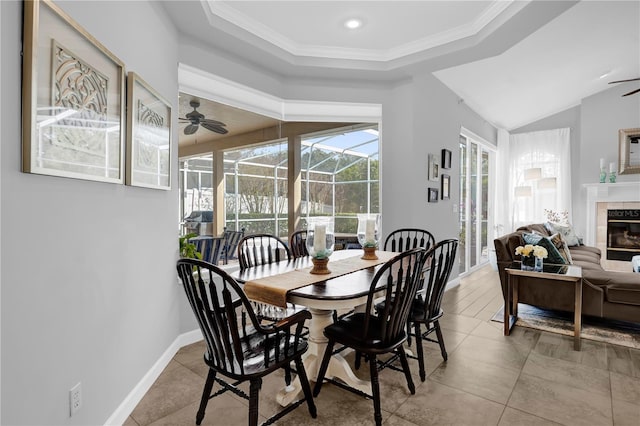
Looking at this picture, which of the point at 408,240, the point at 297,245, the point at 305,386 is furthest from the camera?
the point at 408,240

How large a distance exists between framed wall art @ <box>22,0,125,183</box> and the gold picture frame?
25.2 ft

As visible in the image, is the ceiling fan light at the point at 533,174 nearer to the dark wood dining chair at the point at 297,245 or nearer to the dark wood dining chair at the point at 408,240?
the dark wood dining chair at the point at 408,240

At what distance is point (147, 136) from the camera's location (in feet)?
7.54

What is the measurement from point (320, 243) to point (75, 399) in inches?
57.5

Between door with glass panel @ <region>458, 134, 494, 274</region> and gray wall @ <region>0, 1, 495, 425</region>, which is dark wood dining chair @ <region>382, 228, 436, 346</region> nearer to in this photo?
door with glass panel @ <region>458, 134, 494, 274</region>

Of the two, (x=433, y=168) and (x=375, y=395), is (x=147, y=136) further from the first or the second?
(x=433, y=168)

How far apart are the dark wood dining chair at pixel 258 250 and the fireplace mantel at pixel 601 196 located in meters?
6.30

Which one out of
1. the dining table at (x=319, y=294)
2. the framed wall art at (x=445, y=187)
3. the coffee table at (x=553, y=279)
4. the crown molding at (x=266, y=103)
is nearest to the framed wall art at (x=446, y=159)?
the framed wall art at (x=445, y=187)

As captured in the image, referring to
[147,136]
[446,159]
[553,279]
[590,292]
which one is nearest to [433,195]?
[446,159]

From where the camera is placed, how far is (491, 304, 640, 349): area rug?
315 centimetres

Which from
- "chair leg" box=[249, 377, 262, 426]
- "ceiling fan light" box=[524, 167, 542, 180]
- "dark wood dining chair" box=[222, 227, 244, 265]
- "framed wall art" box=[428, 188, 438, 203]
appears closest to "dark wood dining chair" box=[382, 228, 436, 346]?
"framed wall art" box=[428, 188, 438, 203]

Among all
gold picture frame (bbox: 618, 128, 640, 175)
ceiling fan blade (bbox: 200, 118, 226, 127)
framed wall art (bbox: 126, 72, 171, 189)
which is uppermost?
gold picture frame (bbox: 618, 128, 640, 175)

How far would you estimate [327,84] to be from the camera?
4184 millimetres

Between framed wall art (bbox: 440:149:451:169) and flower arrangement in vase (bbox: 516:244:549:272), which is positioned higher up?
framed wall art (bbox: 440:149:451:169)
